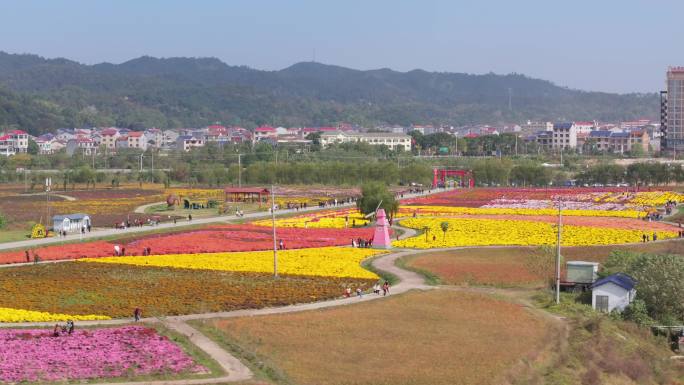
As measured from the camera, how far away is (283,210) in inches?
3494

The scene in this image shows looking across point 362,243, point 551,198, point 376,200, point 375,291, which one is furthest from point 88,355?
point 551,198

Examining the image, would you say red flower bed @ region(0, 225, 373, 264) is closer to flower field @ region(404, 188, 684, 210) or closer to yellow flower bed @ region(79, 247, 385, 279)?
yellow flower bed @ region(79, 247, 385, 279)

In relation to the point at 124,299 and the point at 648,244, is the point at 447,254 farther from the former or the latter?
the point at 124,299

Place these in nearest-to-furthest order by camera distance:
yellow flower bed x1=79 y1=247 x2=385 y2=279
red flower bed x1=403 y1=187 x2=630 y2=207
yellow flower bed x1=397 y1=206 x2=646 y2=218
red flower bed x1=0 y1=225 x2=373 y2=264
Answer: yellow flower bed x1=79 y1=247 x2=385 y2=279
red flower bed x1=0 y1=225 x2=373 y2=264
yellow flower bed x1=397 y1=206 x2=646 y2=218
red flower bed x1=403 y1=187 x2=630 y2=207

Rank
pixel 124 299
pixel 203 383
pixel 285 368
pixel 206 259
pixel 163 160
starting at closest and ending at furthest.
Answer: pixel 203 383, pixel 285 368, pixel 124 299, pixel 206 259, pixel 163 160

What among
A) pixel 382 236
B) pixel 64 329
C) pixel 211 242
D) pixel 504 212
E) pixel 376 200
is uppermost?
pixel 376 200

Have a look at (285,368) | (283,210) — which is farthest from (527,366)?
(283,210)

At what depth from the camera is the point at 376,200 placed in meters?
76.1

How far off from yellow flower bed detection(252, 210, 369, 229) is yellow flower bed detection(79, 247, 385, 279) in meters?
16.0

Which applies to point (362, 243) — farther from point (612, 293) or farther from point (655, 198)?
point (655, 198)

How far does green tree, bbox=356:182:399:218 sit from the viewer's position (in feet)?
248

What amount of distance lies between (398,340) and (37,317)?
12.3 m

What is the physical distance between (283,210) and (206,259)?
3522 cm

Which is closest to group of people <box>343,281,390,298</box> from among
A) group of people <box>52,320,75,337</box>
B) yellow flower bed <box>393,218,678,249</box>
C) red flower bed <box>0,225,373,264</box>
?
group of people <box>52,320,75,337</box>
